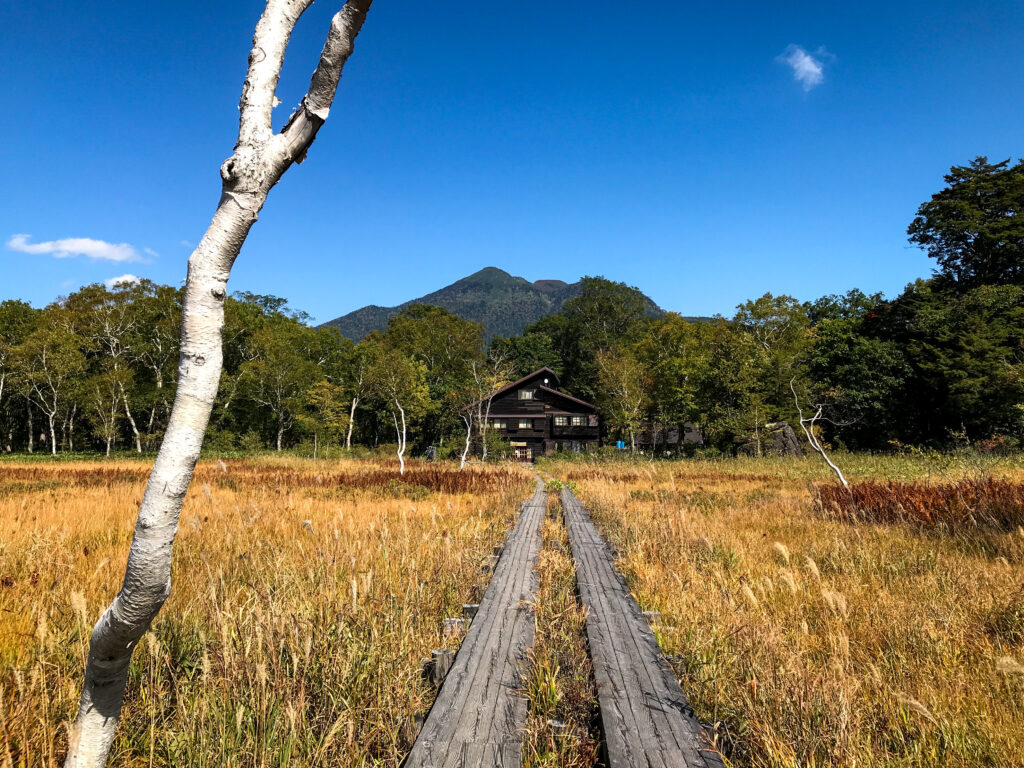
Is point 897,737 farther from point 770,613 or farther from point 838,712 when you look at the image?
point 770,613

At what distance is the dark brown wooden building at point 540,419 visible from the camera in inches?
1913

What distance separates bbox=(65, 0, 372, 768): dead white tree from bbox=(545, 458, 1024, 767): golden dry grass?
2589 mm

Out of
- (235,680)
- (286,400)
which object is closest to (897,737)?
(235,680)

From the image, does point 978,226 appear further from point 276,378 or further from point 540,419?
point 276,378

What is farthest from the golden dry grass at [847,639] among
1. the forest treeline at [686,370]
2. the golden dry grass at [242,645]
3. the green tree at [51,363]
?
the green tree at [51,363]

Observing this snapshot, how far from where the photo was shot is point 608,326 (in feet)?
203

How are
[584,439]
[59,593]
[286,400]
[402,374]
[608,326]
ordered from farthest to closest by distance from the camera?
1. [608,326]
2. [584,439]
3. [286,400]
4. [402,374]
5. [59,593]

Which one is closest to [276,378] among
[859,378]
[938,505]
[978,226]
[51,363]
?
[51,363]

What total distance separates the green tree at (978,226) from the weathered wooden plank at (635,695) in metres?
43.3

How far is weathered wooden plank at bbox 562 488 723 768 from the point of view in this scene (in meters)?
2.32

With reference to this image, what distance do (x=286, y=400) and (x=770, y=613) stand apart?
4555 centimetres

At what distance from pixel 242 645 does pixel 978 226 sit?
4679cm

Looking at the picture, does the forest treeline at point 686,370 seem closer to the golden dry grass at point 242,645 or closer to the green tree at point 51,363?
the green tree at point 51,363

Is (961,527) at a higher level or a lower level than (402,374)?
lower
